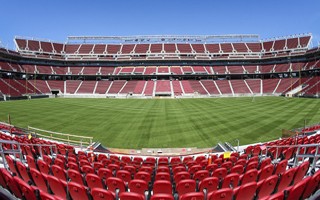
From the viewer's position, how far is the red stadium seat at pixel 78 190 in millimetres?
5438

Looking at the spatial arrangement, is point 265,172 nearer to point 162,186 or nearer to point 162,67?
point 162,186

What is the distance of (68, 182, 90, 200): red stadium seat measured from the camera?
5.44m

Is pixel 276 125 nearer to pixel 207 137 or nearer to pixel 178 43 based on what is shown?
pixel 207 137

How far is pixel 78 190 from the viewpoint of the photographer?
548 cm

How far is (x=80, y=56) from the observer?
10656 cm

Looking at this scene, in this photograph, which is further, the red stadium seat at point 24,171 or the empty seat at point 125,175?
the empty seat at point 125,175

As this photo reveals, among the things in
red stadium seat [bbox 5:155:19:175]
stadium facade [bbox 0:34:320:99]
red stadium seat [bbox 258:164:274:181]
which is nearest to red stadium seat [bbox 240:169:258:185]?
red stadium seat [bbox 258:164:274:181]

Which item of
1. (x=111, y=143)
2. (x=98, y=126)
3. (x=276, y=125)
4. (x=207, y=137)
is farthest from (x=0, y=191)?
(x=276, y=125)

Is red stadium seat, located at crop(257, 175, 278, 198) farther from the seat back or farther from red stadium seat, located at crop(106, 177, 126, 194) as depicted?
red stadium seat, located at crop(106, 177, 126, 194)

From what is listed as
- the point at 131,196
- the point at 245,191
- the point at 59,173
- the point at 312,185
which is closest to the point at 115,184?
the point at 131,196

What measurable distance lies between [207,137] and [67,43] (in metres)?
106

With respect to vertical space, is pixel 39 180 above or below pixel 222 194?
below

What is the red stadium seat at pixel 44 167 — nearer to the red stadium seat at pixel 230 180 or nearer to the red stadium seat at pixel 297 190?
the red stadium seat at pixel 230 180

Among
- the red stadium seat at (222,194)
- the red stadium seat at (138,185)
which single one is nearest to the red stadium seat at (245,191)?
the red stadium seat at (222,194)
